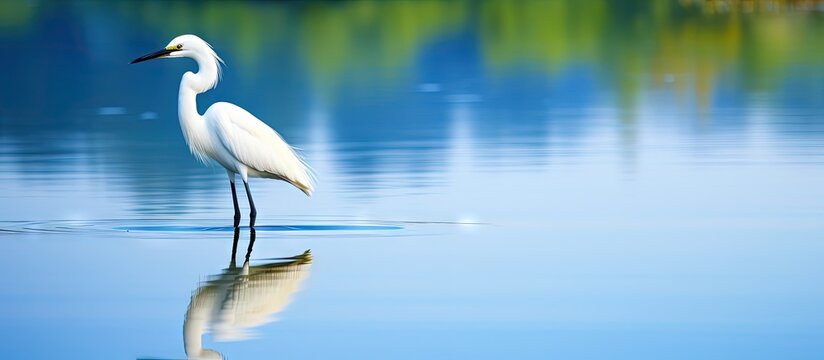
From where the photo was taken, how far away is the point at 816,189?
541 inches

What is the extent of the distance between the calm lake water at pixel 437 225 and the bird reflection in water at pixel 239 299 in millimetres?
25

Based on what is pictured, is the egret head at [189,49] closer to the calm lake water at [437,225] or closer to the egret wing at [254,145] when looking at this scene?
the egret wing at [254,145]

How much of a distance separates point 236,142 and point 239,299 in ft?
11.4

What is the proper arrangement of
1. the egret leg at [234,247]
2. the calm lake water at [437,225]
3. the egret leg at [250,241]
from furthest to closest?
1. the egret leg at [250,241]
2. the egret leg at [234,247]
3. the calm lake water at [437,225]

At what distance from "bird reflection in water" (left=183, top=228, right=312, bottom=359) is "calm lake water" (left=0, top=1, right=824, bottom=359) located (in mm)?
25

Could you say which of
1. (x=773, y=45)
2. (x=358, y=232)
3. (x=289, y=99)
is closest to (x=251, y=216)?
(x=358, y=232)

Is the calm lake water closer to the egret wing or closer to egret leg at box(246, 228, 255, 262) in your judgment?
egret leg at box(246, 228, 255, 262)

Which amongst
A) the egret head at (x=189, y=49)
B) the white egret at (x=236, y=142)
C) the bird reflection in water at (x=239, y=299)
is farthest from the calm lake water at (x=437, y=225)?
the egret head at (x=189, y=49)

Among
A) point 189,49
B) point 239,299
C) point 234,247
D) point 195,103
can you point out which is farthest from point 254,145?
point 239,299

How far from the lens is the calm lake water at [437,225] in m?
8.30

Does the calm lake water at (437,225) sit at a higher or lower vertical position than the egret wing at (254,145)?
lower

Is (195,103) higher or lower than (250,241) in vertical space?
higher

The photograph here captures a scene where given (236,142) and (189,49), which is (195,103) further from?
(236,142)

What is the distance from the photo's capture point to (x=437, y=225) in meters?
12.1
